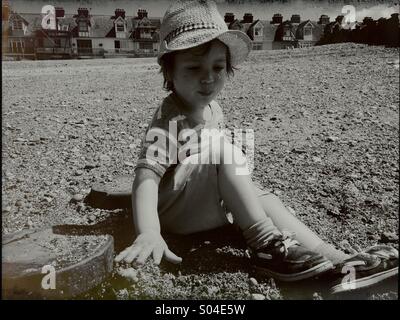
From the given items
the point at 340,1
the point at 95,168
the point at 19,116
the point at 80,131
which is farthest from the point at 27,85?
the point at 340,1

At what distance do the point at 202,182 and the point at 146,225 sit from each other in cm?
28

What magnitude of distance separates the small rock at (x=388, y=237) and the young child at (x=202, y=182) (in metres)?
0.27

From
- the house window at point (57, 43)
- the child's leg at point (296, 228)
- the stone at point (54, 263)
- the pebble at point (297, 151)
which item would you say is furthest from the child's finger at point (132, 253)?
the house window at point (57, 43)

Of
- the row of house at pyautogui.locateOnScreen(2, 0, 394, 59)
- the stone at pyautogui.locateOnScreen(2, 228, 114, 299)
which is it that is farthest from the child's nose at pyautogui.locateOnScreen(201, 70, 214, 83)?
the stone at pyautogui.locateOnScreen(2, 228, 114, 299)

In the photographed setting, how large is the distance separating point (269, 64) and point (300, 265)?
6650mm

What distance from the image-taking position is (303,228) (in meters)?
1.78

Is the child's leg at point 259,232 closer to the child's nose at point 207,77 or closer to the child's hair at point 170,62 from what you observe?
the child's nose at point 207,77

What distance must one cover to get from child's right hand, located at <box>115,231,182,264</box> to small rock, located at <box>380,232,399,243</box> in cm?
92

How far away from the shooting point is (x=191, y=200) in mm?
1776

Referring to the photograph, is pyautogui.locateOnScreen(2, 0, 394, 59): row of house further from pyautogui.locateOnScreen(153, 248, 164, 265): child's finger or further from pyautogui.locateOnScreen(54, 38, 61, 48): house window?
pyautogui.locateOnScreen(153, 248, 164, 265): child's finger

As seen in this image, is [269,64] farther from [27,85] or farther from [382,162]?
[382,162]

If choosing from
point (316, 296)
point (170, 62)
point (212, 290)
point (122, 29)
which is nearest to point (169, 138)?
point (170, 62)

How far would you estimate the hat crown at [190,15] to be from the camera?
1.77 meters

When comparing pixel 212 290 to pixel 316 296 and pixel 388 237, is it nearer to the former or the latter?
pixel 316 296
